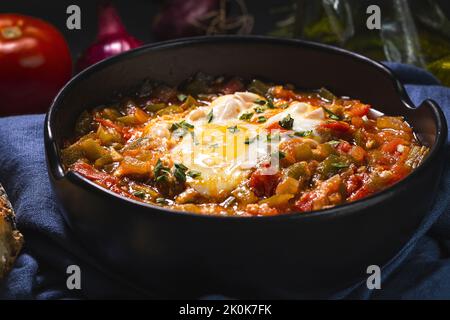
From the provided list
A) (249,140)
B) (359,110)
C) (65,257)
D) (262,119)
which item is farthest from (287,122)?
(65,257)

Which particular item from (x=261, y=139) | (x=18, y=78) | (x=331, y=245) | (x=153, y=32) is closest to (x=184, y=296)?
(x=331, y=245)

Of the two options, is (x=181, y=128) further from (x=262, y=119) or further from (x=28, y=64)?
(x=28, y=64)

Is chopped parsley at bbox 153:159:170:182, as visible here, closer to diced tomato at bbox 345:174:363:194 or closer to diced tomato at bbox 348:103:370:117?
diced tomato at bbox 345:174:363:194

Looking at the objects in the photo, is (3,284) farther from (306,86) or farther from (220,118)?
(306,86)

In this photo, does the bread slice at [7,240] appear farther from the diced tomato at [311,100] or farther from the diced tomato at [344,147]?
the diced tomato at [311,100]

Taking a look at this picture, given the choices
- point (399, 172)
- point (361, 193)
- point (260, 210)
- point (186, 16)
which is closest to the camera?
point (260, 210)
